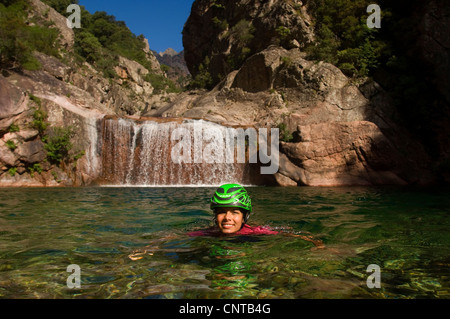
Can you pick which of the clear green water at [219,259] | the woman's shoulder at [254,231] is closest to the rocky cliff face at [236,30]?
the clear green water at [219,259]

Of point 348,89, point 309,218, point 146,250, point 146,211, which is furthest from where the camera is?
point 348,89

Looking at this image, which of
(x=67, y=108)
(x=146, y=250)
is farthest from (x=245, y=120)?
(x=146, y=250)

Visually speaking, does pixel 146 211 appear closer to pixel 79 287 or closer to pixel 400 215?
pixel 79 287

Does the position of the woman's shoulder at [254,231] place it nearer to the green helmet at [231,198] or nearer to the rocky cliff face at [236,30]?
the green helmet at [231,198]

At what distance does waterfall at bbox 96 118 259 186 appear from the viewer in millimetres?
15422

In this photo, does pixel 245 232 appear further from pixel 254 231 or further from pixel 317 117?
pixel 317 117

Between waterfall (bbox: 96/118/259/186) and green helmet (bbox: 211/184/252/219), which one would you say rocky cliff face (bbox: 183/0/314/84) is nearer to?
waterfall (bbox: 96/118/259/186)

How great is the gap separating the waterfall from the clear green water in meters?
10.00

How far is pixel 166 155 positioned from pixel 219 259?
13.2 metres

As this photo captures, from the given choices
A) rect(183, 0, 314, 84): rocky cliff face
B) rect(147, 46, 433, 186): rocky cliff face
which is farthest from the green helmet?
rect(183, 0, 314, 84): rocky cliff face

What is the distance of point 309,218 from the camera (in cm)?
559

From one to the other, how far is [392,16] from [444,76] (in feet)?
19.1

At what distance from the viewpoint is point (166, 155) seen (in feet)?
51.8

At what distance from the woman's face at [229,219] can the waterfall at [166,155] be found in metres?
11.4
